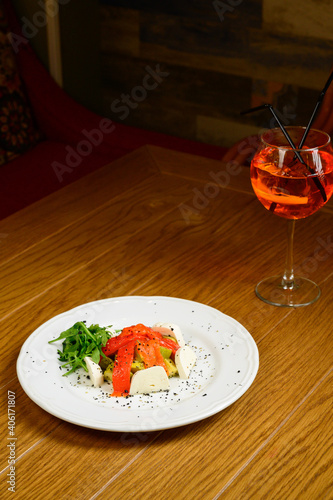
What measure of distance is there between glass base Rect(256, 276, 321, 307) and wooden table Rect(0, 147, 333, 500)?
0.02 meters

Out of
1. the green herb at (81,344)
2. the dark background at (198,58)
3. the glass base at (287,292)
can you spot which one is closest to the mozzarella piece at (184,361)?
the green herb at (81,344)

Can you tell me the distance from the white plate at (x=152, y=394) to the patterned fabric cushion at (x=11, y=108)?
1742mm

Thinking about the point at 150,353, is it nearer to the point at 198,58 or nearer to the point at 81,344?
the point at 81,344

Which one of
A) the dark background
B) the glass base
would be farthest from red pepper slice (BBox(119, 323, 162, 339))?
the dark background

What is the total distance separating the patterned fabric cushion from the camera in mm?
2629

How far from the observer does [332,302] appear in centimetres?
110

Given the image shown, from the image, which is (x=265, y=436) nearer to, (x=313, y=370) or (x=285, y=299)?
(x=313, y=370)

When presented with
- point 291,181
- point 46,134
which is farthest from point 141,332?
point 46,134

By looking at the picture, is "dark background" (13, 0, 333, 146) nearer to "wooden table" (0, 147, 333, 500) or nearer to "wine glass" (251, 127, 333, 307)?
"wooden table" (0, 147, 333, 500)

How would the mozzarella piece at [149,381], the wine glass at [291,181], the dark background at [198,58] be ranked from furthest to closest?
the dark background at [198,58]
the wine glass at [291,181]
the mozzarella piece at [149,381]

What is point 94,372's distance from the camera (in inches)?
35.1

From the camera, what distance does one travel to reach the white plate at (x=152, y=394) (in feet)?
2.73

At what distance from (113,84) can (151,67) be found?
0.84ft

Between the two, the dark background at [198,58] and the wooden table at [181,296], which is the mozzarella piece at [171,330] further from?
the dark background at [198,58]
